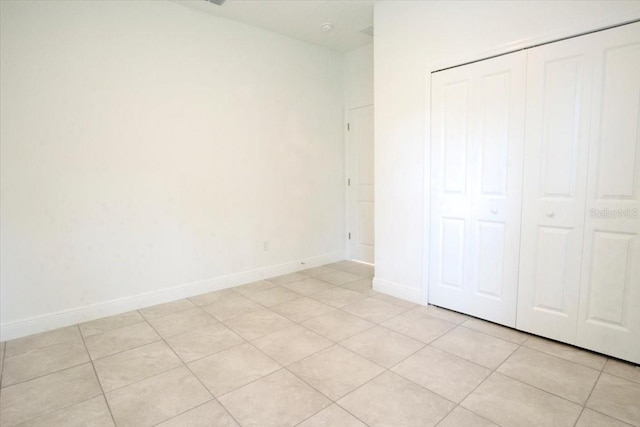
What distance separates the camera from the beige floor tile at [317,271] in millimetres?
4364

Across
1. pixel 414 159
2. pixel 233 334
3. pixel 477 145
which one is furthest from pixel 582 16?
pixel 233 334

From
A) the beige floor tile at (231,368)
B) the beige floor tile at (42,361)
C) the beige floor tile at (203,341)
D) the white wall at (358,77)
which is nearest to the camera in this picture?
the beige floor tile at (231,368)

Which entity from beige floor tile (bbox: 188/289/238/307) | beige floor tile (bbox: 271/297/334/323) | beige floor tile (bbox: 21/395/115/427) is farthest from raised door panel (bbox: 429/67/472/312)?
beige floor tile (bbox: 21/395/115/427)

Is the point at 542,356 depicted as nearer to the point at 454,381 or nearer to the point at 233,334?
the point at 454,381

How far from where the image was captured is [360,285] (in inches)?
153

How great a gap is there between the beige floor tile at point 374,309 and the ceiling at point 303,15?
10.1 ft

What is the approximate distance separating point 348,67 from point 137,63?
2788 mm

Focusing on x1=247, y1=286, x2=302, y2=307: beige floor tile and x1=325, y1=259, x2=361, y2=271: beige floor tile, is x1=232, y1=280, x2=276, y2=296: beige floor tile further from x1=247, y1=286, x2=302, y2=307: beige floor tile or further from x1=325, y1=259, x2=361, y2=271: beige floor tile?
x1=325, y1=259, x2=361, y2=271: beige floor tile

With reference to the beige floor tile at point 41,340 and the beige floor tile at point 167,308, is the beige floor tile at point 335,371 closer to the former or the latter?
the beige floor tile at point 167,308

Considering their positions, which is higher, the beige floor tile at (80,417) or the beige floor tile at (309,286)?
the beige floor tile at (80,417)

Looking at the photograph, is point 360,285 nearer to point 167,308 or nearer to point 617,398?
point 167,308

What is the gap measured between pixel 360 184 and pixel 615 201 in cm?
301

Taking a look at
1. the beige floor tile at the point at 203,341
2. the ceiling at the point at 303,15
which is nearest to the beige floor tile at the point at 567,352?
the beige floor tile at the point at 203,341

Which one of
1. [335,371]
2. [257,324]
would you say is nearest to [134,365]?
[257,324]
